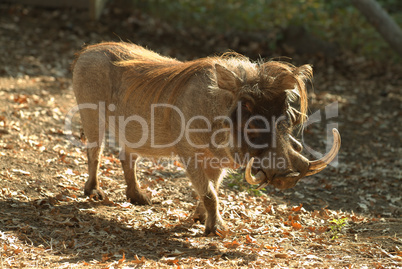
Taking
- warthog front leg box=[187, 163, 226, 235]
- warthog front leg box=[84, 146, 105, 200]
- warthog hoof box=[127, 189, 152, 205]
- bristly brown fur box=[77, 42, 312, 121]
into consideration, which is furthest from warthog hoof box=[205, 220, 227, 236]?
warthog front leg box=[84, 146, 105, 200]

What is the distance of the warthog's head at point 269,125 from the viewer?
3.51 meters

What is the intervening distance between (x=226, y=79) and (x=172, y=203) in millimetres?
1737

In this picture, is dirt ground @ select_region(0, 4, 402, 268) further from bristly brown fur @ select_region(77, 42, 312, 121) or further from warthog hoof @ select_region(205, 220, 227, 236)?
bristly brown fur @ select_region(77, 42, 312, 121)

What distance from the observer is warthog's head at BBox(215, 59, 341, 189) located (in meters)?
3.51

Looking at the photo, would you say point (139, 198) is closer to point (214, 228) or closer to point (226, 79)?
point (214, 228)

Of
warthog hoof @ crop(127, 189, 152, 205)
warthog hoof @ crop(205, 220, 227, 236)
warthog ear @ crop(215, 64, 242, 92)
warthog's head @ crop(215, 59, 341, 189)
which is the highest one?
warthog ear @ crop(215, 64, 242, 92)

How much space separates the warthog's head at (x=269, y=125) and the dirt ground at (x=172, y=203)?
0.68 m

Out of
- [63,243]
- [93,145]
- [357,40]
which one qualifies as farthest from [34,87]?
[357,40]

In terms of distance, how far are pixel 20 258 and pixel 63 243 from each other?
1.25 ft

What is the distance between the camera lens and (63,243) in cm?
381

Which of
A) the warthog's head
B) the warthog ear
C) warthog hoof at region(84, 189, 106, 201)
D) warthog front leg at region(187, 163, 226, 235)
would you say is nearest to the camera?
the warthog's head

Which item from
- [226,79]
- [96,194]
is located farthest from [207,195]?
[96,194]

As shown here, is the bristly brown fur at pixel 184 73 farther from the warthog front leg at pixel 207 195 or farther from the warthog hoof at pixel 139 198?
the warthog hoof at pixel 139 198

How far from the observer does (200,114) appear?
4.02 meters
